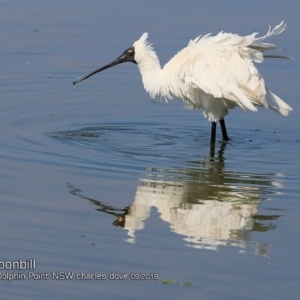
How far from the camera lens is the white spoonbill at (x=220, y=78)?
12.3 meters

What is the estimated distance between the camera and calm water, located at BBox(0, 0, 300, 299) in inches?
323

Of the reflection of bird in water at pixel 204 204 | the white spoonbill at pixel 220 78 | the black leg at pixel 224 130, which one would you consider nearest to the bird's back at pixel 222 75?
the white spoonbill at pixel 220 78

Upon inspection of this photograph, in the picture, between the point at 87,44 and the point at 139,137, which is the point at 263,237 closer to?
the point at 139,137

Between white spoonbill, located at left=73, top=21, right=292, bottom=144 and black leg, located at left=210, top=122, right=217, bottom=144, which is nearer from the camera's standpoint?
white spoonbill, located at left=73, top=21, right=292, bottom=144

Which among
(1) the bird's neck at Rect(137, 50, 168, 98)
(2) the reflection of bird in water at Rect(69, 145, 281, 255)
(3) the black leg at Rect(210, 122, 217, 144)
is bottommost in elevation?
(2) the reflection of bird in water at Rect(69, 145, 281, 255)

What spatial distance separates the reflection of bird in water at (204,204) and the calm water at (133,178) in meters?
0.02

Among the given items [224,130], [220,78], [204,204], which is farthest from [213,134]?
[204,204]

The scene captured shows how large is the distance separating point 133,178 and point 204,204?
3.71 feet

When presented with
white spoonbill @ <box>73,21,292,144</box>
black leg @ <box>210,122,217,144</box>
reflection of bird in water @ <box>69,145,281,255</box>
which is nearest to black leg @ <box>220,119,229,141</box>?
white spoonbill @ <box>73,21,292,144</box>

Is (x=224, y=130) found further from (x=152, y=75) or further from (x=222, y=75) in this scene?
(x=152, y=75)

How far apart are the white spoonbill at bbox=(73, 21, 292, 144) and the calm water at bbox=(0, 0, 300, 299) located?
56 centimetres

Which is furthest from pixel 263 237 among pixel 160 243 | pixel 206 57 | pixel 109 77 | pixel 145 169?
pixel 109 77

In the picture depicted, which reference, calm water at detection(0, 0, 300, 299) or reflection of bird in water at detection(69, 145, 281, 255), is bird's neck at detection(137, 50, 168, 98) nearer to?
calm water at detection(0, 0, 300, 299)

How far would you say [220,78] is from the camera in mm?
12359
